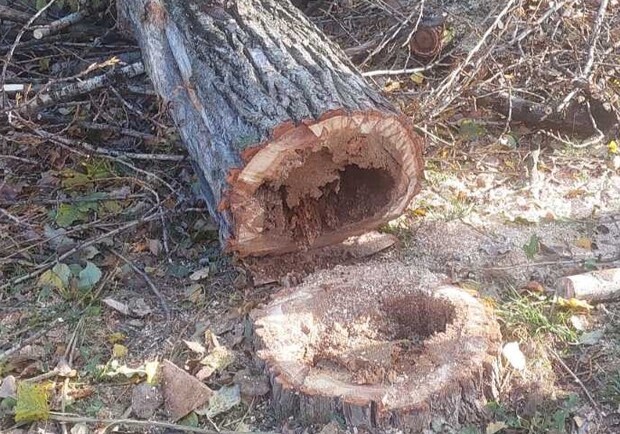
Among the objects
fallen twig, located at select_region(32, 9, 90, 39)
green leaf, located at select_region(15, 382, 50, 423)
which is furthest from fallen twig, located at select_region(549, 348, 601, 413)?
fallen twig, located at select_region(32, 9, 90, 39)

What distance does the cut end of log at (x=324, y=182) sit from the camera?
9.19 ft

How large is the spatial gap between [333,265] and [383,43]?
1.62 m

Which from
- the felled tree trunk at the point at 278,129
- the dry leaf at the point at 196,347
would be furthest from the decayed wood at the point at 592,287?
the dry leaf at the point at 196,347

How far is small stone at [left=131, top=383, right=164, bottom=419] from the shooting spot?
256 cm

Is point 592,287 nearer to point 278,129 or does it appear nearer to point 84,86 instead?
point 278,129

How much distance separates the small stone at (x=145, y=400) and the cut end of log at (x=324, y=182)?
0.63 metres

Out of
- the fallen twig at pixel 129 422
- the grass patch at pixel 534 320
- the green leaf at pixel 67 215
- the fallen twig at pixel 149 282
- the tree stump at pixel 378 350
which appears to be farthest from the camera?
the green leaf at pixel 67 215

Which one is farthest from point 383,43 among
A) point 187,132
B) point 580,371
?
point 580,371

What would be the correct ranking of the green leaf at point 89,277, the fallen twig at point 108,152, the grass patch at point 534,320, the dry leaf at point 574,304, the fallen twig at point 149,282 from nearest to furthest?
1. the grass patch at point 534,320
2. the dry leaf at point 574,304
3. the fallen twig at point 149,282
4. the green leaf at point 89,277
5. the fallen twig at point 108,152

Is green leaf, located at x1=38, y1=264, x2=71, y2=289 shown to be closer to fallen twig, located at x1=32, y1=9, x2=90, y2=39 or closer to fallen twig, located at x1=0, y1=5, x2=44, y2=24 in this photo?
fallen twig, located at x1=32, y1=9, x2=90, y2=39

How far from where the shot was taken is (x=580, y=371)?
2.62 metres

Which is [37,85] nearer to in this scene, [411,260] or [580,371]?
[411,260]

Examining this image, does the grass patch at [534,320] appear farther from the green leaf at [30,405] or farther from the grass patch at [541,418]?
the green leaf at [30,405]

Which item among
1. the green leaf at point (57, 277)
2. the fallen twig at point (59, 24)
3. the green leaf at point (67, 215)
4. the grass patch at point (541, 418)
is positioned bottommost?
the green leaf at point (57, 277)
